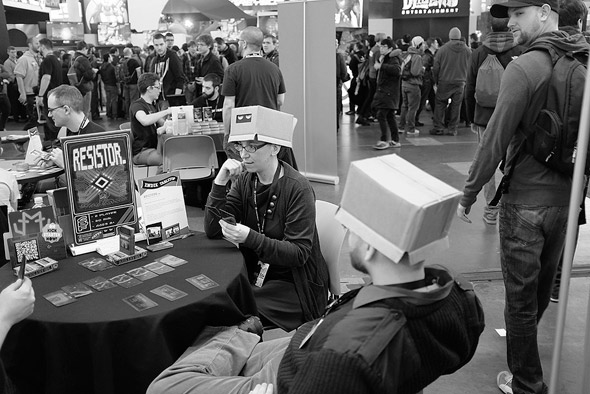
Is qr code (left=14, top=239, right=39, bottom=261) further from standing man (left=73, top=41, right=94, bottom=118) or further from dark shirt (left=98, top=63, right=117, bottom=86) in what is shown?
dark shirt (left=98, top=63, right=117, bottom=86)

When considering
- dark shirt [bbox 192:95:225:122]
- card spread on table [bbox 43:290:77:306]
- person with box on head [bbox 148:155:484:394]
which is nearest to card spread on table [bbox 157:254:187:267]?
card spread on table [bbox 43:290:77:306]

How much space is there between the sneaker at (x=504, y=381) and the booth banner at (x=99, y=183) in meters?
1.81

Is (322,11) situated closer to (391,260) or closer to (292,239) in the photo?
(292,239)

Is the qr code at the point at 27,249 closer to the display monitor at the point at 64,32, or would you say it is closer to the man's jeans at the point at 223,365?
the man's jeans at the point at 223,365

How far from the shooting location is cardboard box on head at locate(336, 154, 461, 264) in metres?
1.32

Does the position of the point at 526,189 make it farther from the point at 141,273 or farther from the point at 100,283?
the point at 100,283

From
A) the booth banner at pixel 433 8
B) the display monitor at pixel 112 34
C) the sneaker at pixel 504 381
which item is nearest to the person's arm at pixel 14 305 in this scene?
the sneaker at pixel 504 381

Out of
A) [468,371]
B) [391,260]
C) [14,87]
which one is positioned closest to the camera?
[391,260]

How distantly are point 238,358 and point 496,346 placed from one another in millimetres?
1671

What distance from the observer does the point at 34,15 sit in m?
18.4

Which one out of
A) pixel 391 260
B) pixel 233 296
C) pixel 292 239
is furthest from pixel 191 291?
pixel 391 260

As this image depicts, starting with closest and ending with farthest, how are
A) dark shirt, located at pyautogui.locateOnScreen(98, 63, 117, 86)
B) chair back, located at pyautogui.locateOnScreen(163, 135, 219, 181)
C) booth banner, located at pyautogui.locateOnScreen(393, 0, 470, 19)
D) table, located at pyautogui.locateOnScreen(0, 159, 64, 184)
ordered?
table, located at pyautogui.locateOnScreen(0, 159, 64, 184) < chair back, located at pyautogui.locateOnScreen(163, 135, 219, 181) < dark shirt, located at pyautogui.locateOnScreen(98, 63, 117, 86) < booth banner, located at pyautogui.locateOnScreen(393, 0, 470, 19)

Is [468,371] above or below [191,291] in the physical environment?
below

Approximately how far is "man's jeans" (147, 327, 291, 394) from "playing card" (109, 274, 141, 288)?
33 centimetres
